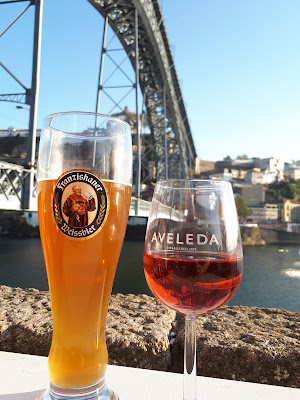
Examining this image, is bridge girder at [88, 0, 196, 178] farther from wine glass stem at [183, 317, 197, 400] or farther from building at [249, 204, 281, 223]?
building at [249, 204, 281, 223]

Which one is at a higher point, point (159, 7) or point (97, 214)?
point (159, 7)

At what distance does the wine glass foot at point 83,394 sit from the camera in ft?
1.46

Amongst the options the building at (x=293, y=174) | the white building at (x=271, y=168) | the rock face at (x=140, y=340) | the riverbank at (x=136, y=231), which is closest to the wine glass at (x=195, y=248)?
the rock face at (x=140, y=340)

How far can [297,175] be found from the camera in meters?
48.5

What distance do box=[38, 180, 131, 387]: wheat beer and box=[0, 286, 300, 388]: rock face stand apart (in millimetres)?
236

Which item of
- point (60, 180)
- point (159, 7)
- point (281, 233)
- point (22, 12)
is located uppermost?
point (159, 7)

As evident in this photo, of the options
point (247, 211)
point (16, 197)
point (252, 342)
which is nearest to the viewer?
point (252, 342)

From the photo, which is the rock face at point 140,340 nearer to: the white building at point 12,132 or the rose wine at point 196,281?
the rose wine at point 196,281

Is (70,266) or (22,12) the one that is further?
(22,12)

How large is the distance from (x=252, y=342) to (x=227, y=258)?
391mm

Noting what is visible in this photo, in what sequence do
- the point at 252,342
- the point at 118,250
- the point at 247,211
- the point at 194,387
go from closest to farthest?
the point at 194,387 → the point at 118,250 → the point at 252,342 → the point at 247,211

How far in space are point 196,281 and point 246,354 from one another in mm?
360

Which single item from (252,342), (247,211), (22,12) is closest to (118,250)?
(252,342)

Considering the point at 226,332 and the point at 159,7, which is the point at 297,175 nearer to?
the point at 159,7
